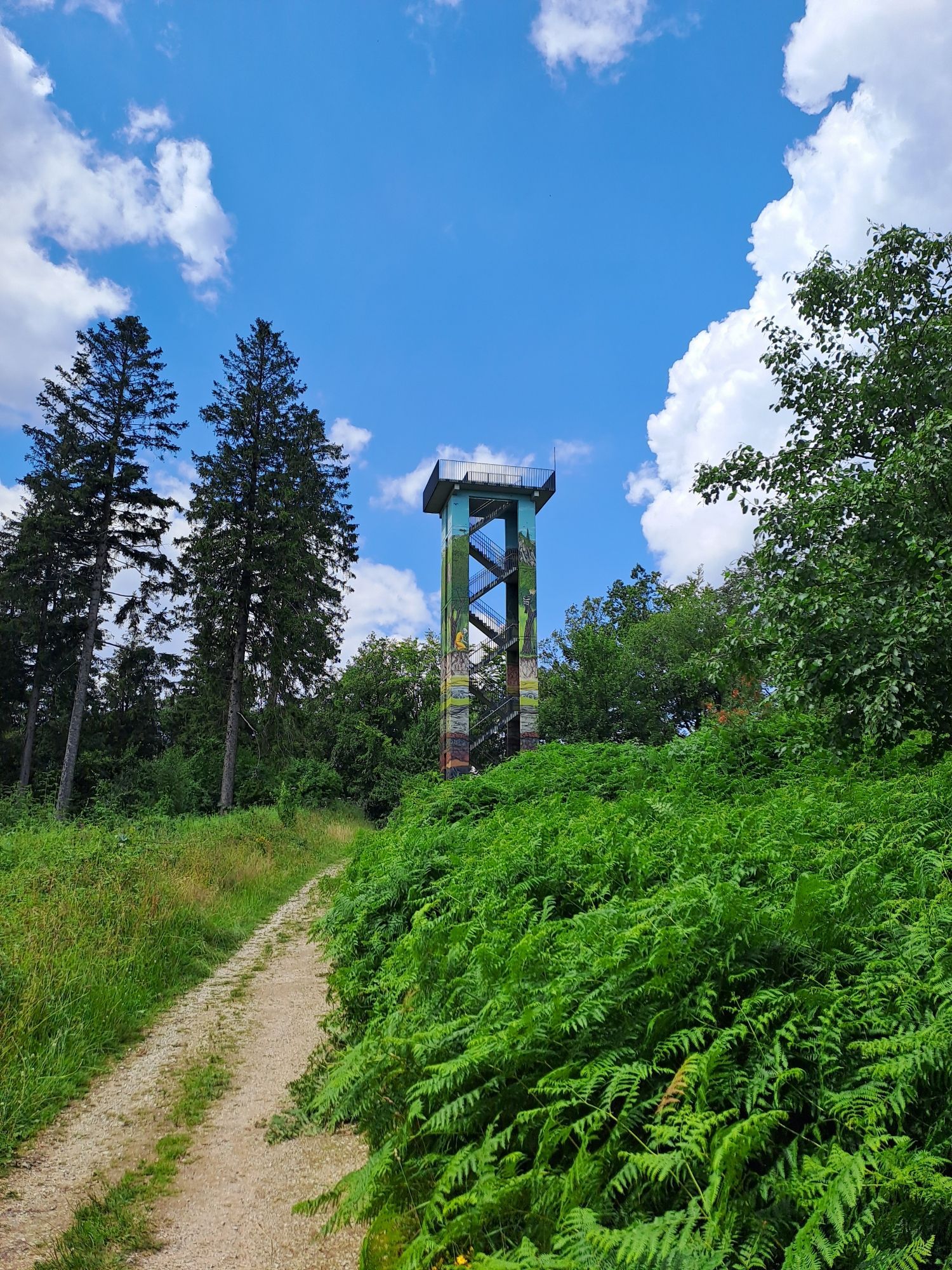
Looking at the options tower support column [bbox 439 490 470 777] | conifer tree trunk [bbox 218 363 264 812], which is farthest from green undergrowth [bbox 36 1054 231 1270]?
tower support column [bbox 439 490 470 777]

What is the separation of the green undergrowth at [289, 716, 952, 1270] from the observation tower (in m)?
27.7

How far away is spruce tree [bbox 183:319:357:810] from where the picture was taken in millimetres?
32219

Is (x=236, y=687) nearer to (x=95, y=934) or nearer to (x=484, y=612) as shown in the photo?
(x=484, y=612)

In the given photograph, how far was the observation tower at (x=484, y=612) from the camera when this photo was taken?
1314 inches

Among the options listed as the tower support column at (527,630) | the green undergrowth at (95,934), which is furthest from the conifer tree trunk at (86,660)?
the tower support column at (527,630)

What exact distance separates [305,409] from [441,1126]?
3650cm

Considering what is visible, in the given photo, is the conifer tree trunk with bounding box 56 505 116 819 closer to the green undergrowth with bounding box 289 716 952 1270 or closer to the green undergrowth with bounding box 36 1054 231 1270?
the green undergrowth with bounding box 36 1054 231 1270

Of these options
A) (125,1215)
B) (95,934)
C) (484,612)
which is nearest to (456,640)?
(484,612)

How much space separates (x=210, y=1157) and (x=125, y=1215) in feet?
2.34

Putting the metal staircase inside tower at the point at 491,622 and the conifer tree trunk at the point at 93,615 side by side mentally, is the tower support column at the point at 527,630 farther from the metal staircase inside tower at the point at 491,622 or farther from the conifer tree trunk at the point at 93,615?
the conifer tree trunk at the point at 93,615

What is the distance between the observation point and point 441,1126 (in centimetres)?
327

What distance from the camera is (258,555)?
32906 mm

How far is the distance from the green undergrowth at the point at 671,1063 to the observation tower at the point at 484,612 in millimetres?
27664

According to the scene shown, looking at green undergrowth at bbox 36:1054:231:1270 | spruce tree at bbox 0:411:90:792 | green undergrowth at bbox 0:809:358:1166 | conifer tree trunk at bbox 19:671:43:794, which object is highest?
spruce tree at bbox 0:411:90:792
